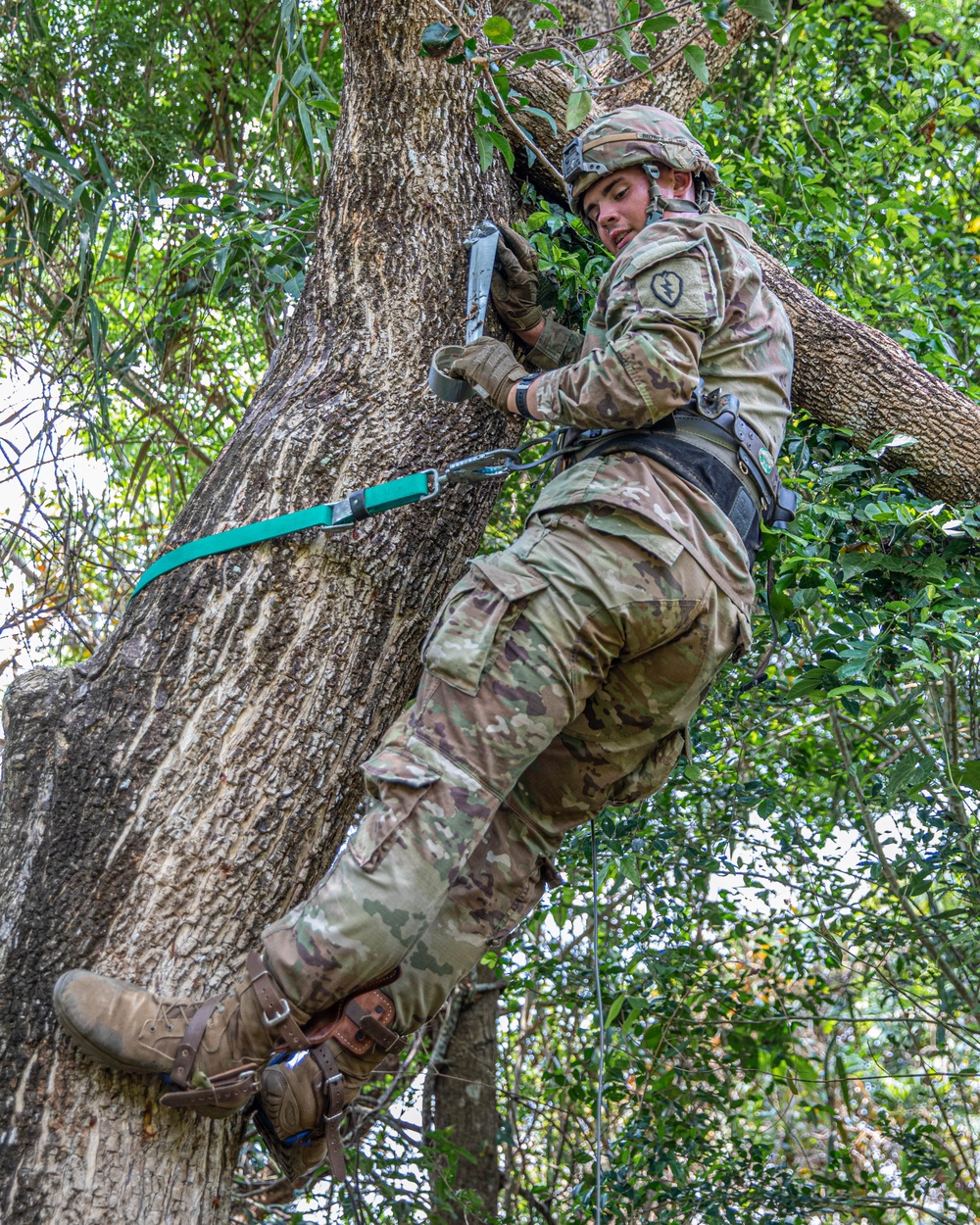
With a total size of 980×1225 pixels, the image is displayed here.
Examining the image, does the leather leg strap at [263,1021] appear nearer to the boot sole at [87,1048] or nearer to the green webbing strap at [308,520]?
the boot sole at [87,1048]

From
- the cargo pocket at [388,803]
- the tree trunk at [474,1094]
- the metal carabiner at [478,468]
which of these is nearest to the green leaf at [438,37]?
the metal carabiner at [478,468]

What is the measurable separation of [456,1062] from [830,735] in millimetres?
2165

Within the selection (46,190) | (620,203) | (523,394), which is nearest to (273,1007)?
(523,394)

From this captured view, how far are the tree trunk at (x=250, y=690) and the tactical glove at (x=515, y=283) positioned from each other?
0.36 ft

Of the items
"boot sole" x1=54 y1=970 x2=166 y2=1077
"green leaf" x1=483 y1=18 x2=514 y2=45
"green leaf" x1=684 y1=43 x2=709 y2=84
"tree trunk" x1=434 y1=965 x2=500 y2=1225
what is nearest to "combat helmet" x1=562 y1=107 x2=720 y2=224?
"green leaf" x1=684 y1=43 x2=709 y2=84

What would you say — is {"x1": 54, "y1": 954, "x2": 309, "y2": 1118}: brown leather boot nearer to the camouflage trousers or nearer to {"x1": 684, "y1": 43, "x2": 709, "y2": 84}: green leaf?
the camouflage trousers

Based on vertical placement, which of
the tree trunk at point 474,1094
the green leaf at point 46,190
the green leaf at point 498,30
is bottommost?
the tree trunk at point 474,1094

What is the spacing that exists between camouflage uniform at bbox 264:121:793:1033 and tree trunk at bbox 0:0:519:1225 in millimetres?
266

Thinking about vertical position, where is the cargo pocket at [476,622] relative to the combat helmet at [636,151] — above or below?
below

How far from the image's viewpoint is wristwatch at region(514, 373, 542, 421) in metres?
2.46

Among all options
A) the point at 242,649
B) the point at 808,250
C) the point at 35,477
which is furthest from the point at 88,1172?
the point at 808,250

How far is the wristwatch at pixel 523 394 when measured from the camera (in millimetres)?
2455

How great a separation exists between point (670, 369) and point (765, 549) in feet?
2.31

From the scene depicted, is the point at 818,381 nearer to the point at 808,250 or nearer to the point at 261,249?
the point at 808,250
